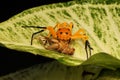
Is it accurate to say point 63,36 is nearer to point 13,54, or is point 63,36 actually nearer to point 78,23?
point 78,23

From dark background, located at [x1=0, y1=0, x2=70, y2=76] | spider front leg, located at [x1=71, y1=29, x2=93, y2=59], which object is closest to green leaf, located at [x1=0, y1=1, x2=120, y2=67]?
spider front leg, located at [x1=71, y1=29, x2=93, y2=59]

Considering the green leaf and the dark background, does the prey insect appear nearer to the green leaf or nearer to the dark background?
the green leaf

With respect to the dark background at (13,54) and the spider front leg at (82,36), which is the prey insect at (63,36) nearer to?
the spider front leg at (82,36)

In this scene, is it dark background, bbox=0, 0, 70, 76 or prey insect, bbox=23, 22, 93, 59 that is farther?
dark background, bbox=0, 0, 70, 76

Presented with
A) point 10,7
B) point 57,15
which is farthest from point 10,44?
point 10,7

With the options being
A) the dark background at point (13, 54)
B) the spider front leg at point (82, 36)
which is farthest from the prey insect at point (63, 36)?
the dark background at point (13, 54)

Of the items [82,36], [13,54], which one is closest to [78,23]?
[82,36]
